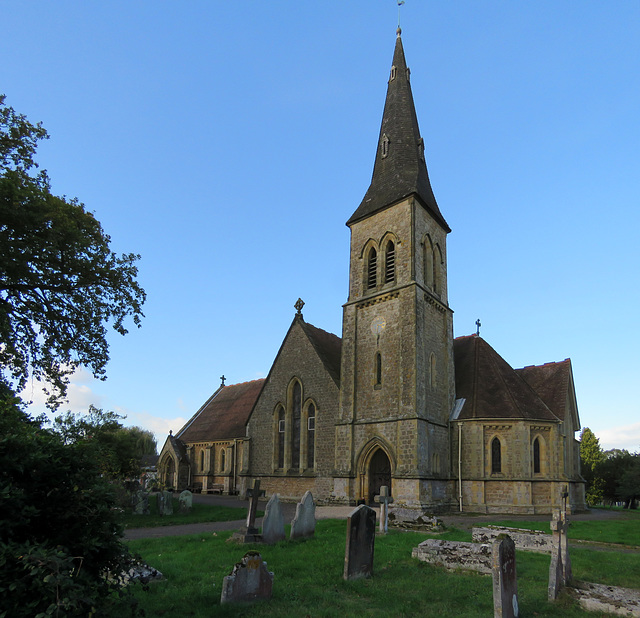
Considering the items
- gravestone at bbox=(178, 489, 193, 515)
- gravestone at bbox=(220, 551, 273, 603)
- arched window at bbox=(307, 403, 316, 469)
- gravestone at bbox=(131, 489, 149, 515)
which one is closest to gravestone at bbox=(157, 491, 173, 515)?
gravestone at bbox=(131, 489, 149, 515)

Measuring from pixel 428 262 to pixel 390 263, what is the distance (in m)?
2.12

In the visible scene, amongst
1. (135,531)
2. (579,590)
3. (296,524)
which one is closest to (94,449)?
(579,590)

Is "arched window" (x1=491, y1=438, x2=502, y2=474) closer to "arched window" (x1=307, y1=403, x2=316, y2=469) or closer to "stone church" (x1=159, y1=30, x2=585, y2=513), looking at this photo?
"stone church" (x1=159, y1=30, x2=585, y2=513)

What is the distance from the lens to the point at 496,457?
23.7 meters

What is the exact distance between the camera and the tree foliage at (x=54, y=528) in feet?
13.2

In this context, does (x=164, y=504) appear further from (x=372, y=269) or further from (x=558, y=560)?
(x=558, y=560)

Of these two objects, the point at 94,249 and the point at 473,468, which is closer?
the point at 94,249

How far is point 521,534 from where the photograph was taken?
1199 cm

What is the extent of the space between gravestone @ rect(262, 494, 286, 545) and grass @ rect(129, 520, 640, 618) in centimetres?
36

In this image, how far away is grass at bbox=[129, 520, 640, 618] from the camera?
6762 mm

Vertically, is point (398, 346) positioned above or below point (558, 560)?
above

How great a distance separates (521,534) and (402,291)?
13952mm

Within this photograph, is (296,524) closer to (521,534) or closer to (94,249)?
(521,534)

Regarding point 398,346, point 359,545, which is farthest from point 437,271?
point 359,545
